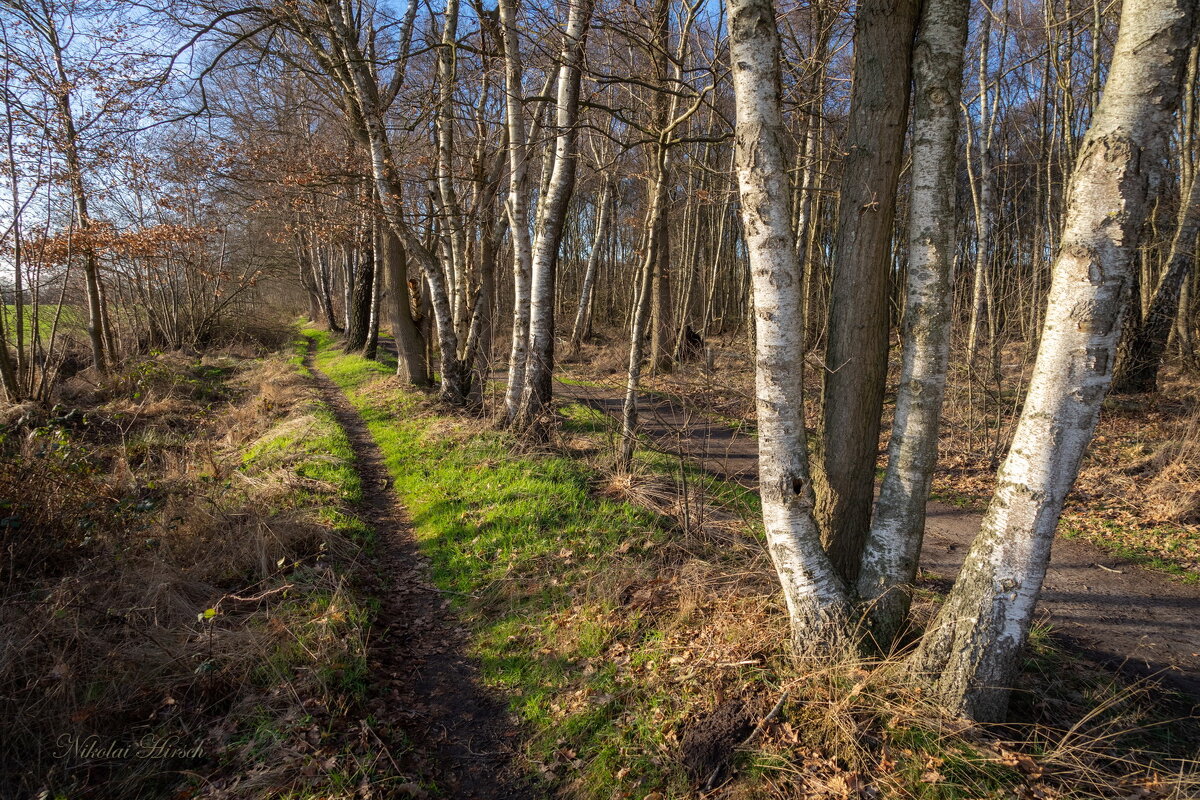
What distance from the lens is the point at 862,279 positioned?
12.2ft

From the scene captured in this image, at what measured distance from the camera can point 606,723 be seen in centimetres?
373

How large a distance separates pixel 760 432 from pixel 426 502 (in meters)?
4.81

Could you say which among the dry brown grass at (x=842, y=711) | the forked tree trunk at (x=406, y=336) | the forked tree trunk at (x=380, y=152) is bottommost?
the dry brown grass at (x=842, y=711)

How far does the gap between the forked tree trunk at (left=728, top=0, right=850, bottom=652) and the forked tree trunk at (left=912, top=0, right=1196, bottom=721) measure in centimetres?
71

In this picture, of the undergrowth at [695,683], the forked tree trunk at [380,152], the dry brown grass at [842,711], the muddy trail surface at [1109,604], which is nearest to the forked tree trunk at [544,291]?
the undergrowth at [695,683]

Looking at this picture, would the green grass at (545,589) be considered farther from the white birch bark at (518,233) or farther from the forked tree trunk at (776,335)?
the forked tree trunk at (776,335)

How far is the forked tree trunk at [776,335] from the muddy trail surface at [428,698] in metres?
2.03

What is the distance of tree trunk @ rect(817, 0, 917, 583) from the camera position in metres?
3.57

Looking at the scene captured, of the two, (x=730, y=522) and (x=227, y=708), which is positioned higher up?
(x=730, y=522)

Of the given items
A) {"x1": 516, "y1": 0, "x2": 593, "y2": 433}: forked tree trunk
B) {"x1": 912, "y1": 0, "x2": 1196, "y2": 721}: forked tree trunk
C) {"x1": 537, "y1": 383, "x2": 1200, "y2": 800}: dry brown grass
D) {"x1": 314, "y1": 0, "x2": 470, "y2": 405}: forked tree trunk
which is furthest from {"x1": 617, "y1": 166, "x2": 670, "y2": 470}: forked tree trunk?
{"x1": 314, "y1": 0, "x2": 470, "y2": 405}: forked tree trunk

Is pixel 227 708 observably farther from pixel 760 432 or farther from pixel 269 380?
pixel 269 380

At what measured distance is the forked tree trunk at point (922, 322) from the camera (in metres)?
3.40

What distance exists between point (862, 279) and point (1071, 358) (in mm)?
1272

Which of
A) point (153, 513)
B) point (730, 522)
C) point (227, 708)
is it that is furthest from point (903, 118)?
point (153, 513)
